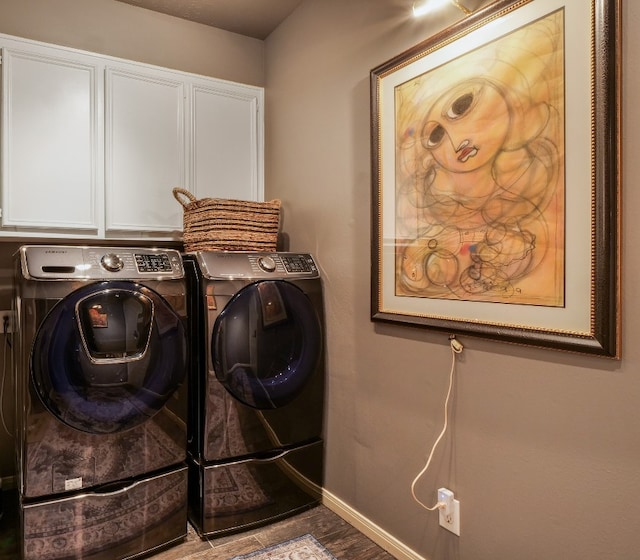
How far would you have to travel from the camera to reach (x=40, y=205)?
213 cm

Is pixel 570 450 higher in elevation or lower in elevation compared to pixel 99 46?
lower

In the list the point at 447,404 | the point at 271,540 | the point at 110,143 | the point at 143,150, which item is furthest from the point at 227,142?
the point at 271,540

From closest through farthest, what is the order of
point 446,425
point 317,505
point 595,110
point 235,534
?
point 595,110 < point 446,425 < point 235,534 < point 317,505

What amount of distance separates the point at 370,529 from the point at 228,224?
145 cm

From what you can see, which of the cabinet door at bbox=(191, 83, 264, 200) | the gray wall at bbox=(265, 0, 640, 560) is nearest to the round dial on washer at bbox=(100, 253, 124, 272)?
the cabinet door at bbox=(191, 83, 264, 200)

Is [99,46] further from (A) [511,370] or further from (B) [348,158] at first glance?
(A) [511,370]

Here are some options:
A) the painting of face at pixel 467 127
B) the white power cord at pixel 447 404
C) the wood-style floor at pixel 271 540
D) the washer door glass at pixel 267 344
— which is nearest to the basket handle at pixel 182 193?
the washer door glass at pixel 267 344

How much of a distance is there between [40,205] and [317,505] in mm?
1869

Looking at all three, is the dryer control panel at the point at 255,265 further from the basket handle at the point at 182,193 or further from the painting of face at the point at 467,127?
the painting of face at the point at 467,127

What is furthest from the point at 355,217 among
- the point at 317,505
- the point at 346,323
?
the point at 317,505

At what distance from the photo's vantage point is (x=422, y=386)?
1.79m

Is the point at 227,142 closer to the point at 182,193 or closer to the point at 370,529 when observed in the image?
the point at 182,193

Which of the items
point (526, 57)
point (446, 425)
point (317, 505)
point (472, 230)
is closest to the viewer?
point (526, 57)

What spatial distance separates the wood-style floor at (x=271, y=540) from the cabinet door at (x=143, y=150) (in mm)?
1388
